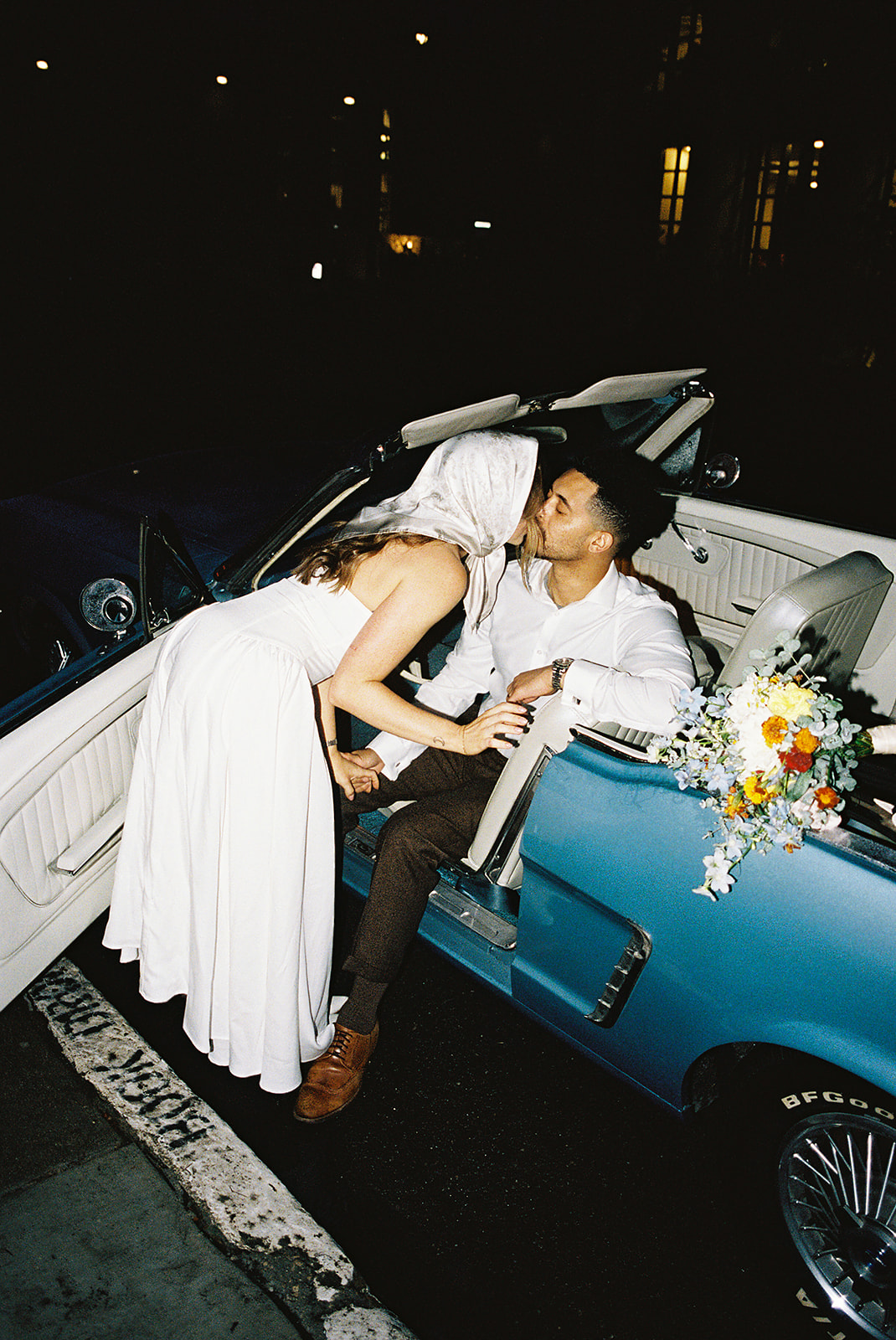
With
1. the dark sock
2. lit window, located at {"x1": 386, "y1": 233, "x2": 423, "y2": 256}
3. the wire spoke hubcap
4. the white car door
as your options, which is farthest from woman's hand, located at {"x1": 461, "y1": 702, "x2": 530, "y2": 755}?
lit window, located at {"x1": 386, "y1": 233, "x2": 423, "y2": 256}

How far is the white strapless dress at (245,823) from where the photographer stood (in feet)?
7.40

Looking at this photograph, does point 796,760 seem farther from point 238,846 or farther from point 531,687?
point 238,846

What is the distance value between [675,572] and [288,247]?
26.7m

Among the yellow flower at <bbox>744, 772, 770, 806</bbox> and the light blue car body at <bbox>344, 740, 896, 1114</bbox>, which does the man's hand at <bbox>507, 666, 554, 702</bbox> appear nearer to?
the light blue car body at <bbox>344, 740, 896, 1114</bbox>

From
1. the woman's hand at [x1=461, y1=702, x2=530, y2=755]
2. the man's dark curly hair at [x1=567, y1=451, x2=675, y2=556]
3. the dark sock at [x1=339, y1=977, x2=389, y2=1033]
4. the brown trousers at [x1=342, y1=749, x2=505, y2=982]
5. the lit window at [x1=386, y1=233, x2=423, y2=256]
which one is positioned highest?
the lit window at [x1=386, y1=233, x2=423, y2=256]

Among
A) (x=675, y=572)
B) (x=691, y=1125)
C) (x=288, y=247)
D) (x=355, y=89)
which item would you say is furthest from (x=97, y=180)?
(x=691, y=1125)

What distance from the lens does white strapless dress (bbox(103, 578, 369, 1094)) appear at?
2.26m

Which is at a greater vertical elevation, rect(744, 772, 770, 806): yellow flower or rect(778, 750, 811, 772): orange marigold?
rect(778, 750, 811, 772): orange marigold

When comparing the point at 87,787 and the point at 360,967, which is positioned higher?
the point at 87,787

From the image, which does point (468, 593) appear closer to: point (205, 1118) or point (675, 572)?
point (675, 572)

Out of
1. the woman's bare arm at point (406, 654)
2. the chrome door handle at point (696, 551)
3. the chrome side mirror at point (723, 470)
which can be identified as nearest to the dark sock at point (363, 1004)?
the woman's bare arm at point (406, 654)

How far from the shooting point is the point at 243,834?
7.42ft

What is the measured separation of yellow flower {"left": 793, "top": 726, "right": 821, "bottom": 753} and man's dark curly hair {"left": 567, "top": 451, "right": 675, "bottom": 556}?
103 cm

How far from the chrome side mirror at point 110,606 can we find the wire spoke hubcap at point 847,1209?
7.07ft
